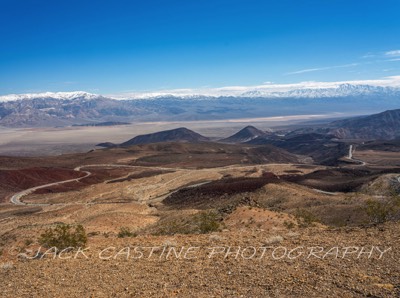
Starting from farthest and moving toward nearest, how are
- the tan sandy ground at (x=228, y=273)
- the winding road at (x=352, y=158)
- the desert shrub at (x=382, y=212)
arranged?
1. the winding road at (x=352, y=158)
2. the desert shrub at (x=382, y=212)
3. the tan sandy ground at (x=228, y=273)

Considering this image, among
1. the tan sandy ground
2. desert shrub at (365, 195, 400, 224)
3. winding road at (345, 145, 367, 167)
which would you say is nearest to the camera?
the tan sandy ground

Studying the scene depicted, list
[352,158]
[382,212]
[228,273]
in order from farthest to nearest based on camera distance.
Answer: [352,158] < [382,212] < [228,273]

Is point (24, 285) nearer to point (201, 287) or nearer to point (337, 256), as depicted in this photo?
point (201, 287)

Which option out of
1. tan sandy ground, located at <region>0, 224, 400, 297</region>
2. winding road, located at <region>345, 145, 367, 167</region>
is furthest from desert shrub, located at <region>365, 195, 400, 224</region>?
winding road, located at <region>345, 145, 367, 167</region>

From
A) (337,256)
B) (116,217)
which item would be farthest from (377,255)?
(116,217)

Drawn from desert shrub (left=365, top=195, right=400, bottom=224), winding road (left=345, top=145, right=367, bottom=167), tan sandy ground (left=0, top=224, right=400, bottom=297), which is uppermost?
tan sandy ground (left=0, top=224, right=400, bottom=297)

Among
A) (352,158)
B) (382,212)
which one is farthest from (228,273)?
(352,158)

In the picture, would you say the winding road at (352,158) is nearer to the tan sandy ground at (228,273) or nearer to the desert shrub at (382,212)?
the desert shrub at (382,212)

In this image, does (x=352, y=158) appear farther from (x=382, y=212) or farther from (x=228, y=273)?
Answer: (x=228, y=273)

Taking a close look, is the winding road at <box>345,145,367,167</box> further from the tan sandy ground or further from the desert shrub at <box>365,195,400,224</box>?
the tan sandy ground

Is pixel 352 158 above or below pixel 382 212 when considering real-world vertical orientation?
below

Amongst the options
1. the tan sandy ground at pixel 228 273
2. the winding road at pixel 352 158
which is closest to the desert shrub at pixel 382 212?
the tan sandy ground at pixel 228 273
